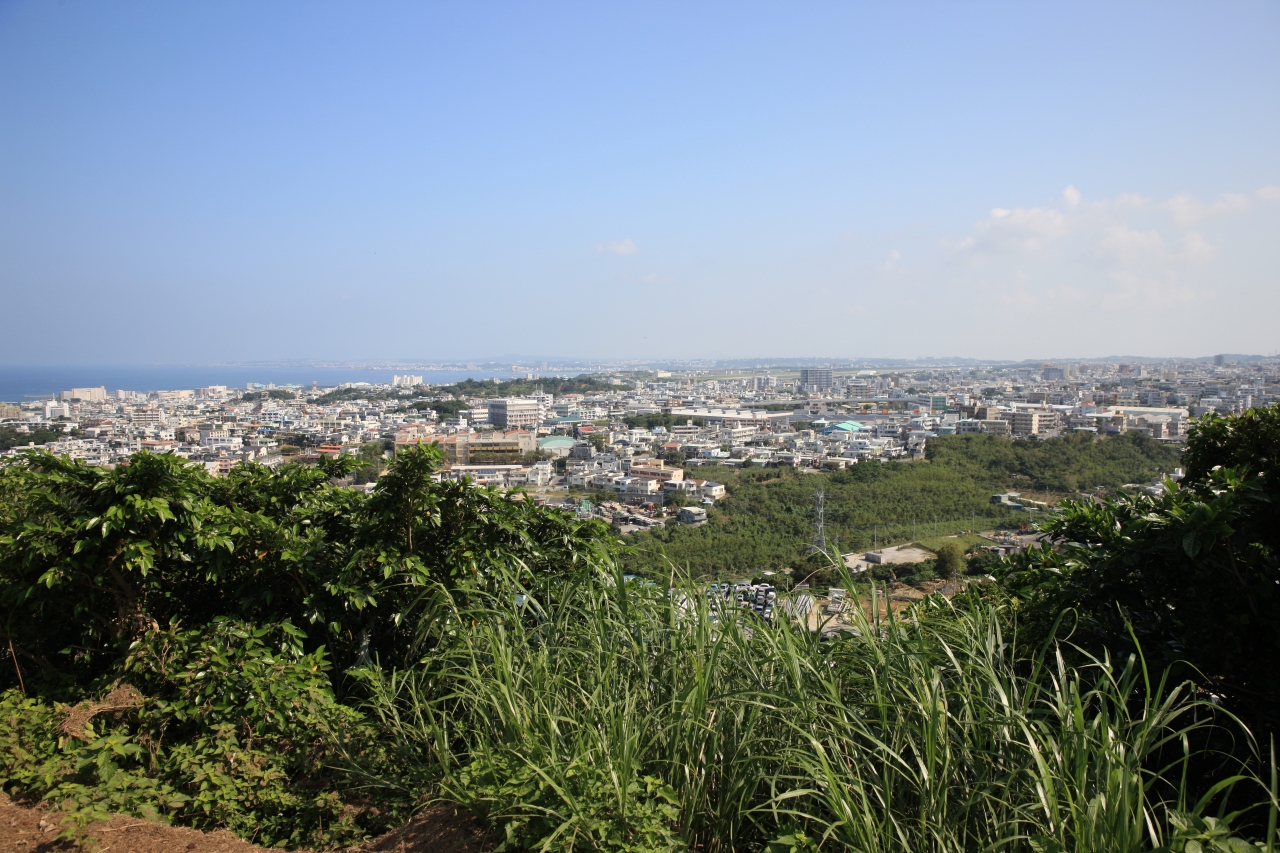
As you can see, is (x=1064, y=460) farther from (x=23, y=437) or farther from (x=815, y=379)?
(x=815, y=379)

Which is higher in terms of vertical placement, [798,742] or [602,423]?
[798,742]

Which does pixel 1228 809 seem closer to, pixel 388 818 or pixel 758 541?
pixel 388 818

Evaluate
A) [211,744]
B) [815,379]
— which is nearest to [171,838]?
[211,744]

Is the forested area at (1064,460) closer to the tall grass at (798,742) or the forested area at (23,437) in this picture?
the tall grass at (798,742)

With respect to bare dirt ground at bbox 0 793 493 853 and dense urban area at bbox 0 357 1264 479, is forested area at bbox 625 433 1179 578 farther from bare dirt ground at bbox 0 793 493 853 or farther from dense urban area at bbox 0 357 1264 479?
bare dirt ground at bbox 0 793 493 853

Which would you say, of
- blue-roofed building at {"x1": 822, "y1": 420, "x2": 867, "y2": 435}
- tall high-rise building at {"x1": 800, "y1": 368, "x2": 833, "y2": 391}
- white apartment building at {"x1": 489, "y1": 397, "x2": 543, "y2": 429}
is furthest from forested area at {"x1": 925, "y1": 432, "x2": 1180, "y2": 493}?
tall high-rise building at {"x1": 800, "y1": 368, "x2": 833, "y2": 391}

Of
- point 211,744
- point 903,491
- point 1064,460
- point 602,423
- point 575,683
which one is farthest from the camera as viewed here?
point 602,423
